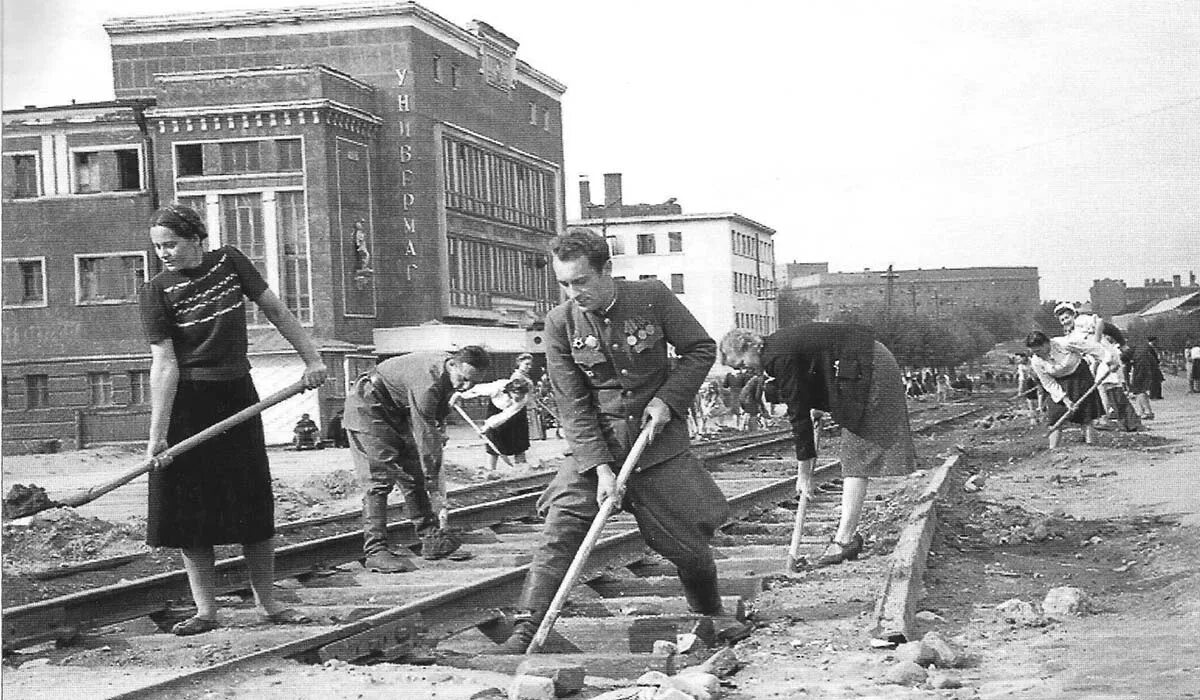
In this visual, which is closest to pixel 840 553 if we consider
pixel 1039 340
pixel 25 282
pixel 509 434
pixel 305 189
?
pixel 305 189

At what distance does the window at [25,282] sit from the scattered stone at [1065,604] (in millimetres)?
5259

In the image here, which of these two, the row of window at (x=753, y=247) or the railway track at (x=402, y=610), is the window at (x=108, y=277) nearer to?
the railway track at (x=402, y=610)

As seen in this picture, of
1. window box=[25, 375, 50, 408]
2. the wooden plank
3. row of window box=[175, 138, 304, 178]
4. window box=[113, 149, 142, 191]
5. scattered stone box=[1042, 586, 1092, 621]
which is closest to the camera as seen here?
the wooden plank

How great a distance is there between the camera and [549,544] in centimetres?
476

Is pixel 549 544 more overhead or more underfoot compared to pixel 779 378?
more underfoot

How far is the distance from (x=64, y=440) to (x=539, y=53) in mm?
4155

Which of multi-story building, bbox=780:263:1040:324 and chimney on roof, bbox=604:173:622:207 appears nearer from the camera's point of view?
multi-story building, bbox=780:263:1040:324

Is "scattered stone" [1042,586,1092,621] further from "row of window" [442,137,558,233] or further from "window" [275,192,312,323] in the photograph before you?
"window" [275,192,312,323]

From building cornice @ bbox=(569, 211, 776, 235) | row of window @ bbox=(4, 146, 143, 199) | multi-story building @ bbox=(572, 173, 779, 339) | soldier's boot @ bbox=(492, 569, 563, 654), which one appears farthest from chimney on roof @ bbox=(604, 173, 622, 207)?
row of window @ bbox=(4, 146, 143, 199)

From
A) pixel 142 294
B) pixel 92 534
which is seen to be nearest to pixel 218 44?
pixel 142 294

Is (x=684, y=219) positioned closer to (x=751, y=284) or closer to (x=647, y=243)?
(x=647, y=243)

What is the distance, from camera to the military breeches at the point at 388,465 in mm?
7012

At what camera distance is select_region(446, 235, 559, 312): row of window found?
908cm

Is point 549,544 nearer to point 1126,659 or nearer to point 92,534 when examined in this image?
point 1126,659
